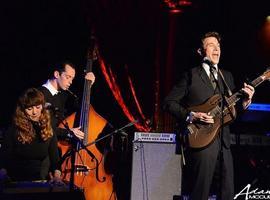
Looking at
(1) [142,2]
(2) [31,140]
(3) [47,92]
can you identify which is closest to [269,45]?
(1) [142,2]

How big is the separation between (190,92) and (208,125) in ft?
1.31

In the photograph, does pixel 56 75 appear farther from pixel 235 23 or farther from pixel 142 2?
pixel 235 23

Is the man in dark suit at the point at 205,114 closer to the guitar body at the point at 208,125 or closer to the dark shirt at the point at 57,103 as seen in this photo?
A: the guitar body at the point at 208,125

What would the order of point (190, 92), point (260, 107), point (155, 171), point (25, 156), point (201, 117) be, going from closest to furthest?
point (201, 117)
point (190, 92)
point (25, 156)
point (155, 171)
point (260, 107)

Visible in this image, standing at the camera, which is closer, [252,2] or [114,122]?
[114,122]

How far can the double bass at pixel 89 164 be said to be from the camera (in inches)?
208

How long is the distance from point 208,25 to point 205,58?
9.28ft

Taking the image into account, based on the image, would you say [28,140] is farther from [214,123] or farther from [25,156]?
[214,123]

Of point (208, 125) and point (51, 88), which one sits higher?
point (51, 88)

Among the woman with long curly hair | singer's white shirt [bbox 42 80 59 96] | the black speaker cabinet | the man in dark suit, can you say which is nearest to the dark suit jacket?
the man in dark suit

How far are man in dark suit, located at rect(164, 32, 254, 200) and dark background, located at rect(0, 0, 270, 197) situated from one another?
5.84 ft

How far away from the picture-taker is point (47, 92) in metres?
5.56

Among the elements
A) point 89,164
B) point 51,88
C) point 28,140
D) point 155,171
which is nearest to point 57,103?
point 51,88

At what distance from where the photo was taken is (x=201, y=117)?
170 inches
